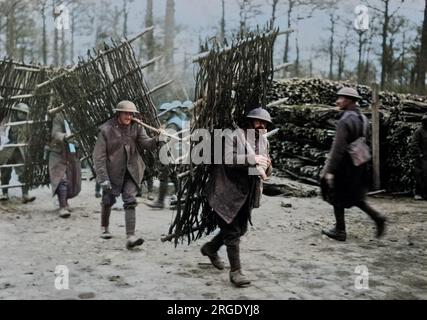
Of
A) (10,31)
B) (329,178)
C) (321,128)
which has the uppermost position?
(10,31)

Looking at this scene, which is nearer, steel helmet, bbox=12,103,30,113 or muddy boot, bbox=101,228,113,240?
muddy boot, bbox=101,228,113,240

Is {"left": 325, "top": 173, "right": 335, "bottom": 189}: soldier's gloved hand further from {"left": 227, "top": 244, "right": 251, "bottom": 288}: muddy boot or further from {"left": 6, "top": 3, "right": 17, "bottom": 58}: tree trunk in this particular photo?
{"left": 6, "top": 3, "right": 17, "bottom": 58}: tree trunk

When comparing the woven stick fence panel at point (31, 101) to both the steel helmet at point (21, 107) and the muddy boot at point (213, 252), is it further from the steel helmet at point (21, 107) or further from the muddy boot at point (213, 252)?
the muddy boot at point (213, 252)

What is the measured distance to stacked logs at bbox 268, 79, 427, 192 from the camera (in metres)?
9.85

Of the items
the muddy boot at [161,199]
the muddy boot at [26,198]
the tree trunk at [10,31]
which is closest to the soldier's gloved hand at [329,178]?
the muddy boot at [161,199]

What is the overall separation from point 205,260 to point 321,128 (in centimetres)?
616

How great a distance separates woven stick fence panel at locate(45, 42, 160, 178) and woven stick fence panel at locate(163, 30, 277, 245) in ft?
7.67

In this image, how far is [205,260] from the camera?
17.7ft

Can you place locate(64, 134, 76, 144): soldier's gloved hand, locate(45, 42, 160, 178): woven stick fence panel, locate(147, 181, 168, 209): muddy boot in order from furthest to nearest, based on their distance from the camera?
1. locate(147, 181, 168, 209): muddy boot
2. locate(64, 134, 76, 144): soldier's gloved hand
3. locate(45, 42, 160, 178): woven stick fence panel

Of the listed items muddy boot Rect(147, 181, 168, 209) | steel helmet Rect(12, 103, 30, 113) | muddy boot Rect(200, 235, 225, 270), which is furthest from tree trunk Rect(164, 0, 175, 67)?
muddy boot Rect(200, 235, 225, 270)

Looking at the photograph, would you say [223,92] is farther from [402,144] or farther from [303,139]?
[303,139]

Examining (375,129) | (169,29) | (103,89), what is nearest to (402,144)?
(375,129)

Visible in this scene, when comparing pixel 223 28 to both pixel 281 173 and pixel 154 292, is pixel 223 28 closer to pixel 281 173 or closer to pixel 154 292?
pixel 281 173

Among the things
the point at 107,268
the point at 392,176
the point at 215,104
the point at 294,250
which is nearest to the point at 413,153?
the point at 392,176
